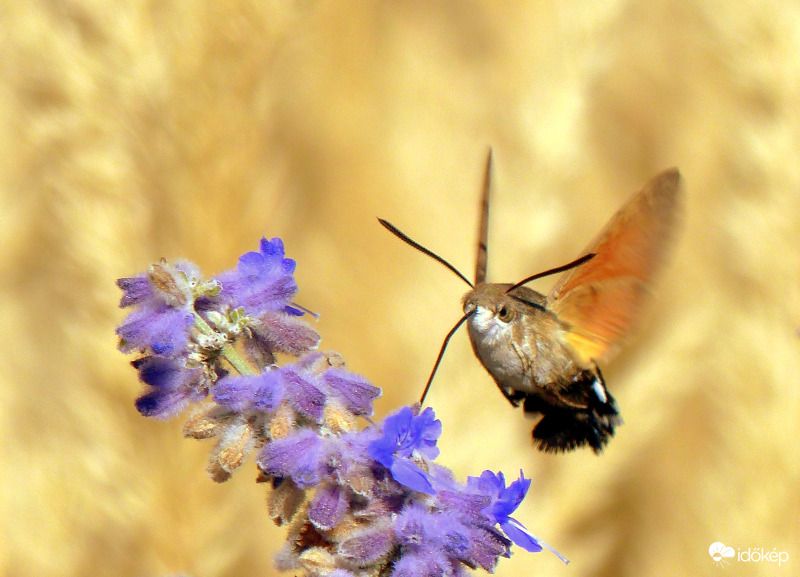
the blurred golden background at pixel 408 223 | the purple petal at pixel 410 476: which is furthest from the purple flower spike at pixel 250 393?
the blurred golden background at pixel 408 223

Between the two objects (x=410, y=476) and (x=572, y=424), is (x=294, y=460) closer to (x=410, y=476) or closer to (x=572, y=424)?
(x=410, y=476)

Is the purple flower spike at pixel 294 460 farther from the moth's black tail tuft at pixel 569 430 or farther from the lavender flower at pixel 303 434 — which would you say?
the moth's black tail tuft at pixel 569 430

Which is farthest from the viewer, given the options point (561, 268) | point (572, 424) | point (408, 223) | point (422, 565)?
point (408, 223)

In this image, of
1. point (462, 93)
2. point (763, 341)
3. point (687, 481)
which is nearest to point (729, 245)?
point (763, 341)

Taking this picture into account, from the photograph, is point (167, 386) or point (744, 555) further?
point (744, 555)

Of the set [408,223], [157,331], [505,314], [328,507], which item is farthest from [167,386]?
[408,223]

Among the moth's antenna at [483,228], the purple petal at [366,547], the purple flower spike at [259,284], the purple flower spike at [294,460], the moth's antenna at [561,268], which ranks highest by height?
the moth's antenna at [483,228]
